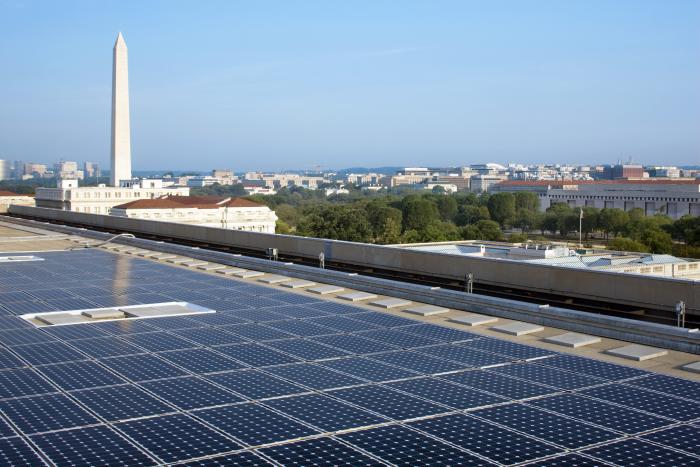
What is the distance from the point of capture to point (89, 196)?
312ft

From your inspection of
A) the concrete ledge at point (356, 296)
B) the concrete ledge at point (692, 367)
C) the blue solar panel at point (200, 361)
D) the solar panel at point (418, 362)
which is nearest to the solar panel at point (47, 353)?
the blue solar panel at point (200, 361)

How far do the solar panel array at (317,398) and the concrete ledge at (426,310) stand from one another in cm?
110

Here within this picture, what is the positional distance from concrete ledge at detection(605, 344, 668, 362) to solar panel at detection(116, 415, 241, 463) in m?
6.88

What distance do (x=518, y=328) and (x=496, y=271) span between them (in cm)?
697

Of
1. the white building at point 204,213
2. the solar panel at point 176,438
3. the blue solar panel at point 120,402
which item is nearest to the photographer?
the solar panel at point 176,438

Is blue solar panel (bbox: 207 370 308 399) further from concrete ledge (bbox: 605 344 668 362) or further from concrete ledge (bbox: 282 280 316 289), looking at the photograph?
concrete ledge (bbox: 282 280 316 289)

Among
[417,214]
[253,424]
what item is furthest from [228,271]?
[417,214]

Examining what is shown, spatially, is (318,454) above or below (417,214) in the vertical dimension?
above

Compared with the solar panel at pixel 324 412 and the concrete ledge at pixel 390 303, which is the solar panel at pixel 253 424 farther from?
the concrete ledge at pixel 390 303

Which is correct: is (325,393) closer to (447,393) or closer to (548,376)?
(447,393)

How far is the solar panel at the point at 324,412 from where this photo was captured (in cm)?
841

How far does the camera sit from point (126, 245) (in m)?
31.7

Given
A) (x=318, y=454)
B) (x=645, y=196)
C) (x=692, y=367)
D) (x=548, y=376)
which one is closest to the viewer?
(x=318, y=454)

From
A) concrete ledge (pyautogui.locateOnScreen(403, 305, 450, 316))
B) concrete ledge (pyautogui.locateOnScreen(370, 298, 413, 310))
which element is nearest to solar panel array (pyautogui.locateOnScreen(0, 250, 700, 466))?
concrete ledge (pyautogui.locateOnScreen(403, 305, 450, 316))
